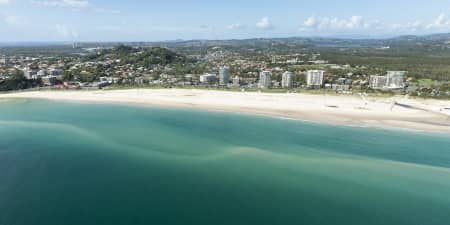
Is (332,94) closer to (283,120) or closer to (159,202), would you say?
(283,120)

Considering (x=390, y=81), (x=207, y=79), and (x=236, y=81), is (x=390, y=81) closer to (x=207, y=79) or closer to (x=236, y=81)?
(x=236, y=81)

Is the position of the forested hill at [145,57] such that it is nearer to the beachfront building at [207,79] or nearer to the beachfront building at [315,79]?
the beachfront building at [207,79]

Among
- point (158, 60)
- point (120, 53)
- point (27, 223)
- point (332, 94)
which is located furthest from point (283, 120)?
point (120, 53)

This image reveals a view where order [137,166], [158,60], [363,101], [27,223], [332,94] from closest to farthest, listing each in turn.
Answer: [27,223] → [137,166] → [363,101] → [332,94] → [158,60]

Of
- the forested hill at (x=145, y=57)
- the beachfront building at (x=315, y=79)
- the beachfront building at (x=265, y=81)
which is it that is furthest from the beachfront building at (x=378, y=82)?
the forested hill at (x=145, y=57)

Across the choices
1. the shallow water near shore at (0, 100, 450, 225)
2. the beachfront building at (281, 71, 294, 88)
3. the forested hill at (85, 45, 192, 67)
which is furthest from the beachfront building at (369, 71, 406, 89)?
the forested hill at (85, 45, 192, 67)

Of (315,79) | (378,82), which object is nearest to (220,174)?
(315,79)
